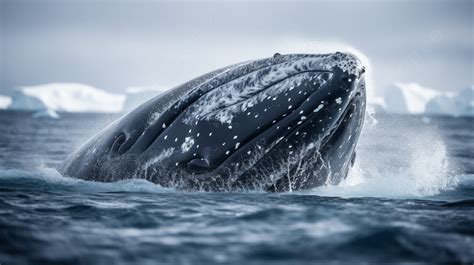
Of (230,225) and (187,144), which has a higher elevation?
(187,144)

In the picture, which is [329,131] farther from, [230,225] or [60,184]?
Result: [60,184]

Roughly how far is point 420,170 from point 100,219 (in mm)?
7612

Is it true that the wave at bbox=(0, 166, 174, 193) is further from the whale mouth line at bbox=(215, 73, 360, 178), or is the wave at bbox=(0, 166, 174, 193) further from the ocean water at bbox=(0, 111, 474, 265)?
the whale mouth line at bbox=(215, 73, 360, 178)

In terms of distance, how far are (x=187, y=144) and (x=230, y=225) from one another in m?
1.94

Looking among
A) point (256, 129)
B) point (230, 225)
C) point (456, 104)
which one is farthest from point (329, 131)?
point (456, 104)

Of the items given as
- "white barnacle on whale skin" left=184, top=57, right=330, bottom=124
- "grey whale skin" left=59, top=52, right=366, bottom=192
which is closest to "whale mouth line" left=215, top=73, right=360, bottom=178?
"grey whale skin" left=59, top=52, right=366, bottom=192

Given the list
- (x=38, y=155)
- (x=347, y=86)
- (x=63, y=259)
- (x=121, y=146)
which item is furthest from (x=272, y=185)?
(x=38, y=155)

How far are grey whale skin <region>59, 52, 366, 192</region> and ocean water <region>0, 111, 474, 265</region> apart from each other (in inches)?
10.6

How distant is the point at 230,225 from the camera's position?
609cm

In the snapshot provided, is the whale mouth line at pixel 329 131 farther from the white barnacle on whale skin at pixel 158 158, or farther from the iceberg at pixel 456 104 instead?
the iceberg at pixel 456 104

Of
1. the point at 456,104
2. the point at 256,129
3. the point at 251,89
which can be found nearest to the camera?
the point at 256,129

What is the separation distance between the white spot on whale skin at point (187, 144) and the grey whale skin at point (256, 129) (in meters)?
0.02

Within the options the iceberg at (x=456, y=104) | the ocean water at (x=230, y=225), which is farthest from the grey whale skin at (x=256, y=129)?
the iceberg at (x=456, y=104)

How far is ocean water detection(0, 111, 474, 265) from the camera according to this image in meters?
4.88
